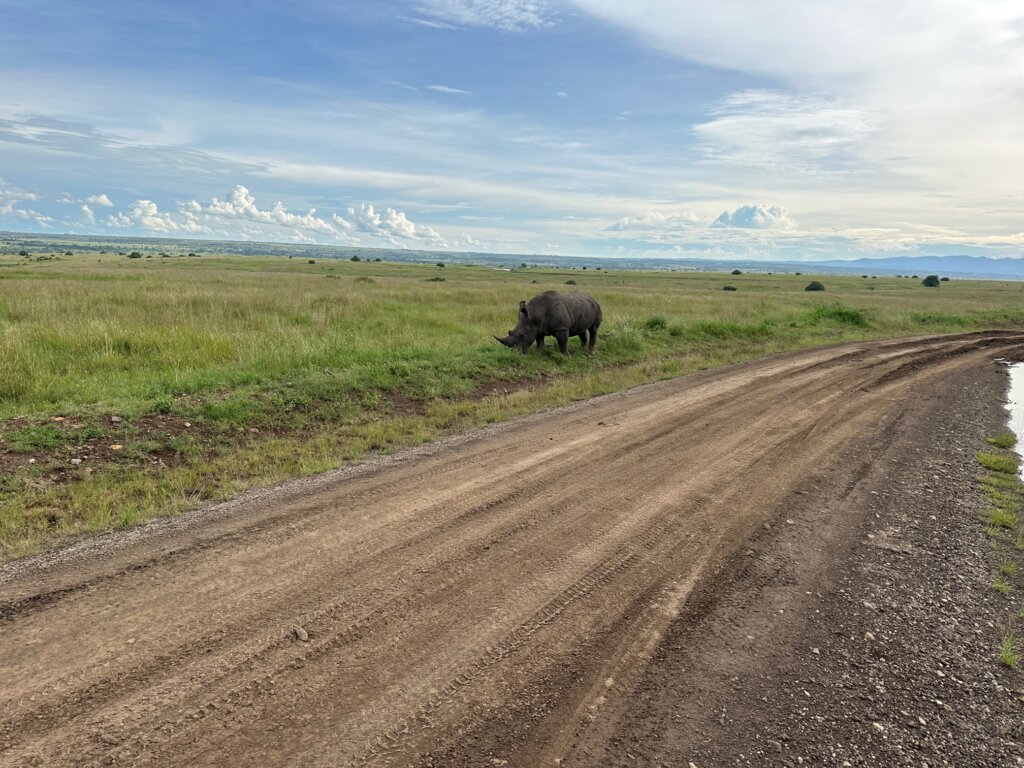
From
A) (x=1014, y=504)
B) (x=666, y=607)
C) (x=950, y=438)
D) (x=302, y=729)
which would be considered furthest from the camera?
(x=950, y=438)

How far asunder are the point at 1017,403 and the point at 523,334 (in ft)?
37.4

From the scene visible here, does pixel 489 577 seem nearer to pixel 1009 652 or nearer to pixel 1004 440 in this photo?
pixel 1009 652

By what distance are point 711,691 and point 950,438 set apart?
859 centimetres

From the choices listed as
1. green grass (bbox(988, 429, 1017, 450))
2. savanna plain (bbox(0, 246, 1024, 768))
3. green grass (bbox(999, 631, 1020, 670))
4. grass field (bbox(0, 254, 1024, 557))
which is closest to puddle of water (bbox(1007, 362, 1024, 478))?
green grass (bbox(988, 429, 1017, 450))

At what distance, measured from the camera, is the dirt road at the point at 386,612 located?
3084 millimetres

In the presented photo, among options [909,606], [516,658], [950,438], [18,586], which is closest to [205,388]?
[18,586]

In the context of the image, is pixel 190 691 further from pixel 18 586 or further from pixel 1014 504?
pixel 1014 504

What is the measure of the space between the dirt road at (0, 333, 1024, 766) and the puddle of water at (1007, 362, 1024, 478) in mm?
4543

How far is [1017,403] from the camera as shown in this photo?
513 inches

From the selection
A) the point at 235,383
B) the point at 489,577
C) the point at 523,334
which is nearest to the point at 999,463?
the point at 489,577

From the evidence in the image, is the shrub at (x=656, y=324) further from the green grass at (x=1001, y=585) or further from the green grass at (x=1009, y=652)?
the green grass at (x=1009, y=652)

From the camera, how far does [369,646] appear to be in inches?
149

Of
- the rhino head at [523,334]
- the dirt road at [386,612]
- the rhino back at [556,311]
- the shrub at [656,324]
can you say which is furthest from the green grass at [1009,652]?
the shrub at [656,324]

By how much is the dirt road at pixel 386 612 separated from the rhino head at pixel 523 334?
26.5 feet
